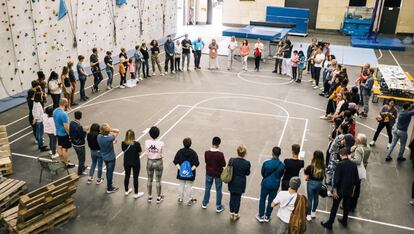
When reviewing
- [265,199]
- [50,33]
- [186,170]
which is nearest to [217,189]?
[186,170]

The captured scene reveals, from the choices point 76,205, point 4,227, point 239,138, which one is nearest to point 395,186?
point 239,138

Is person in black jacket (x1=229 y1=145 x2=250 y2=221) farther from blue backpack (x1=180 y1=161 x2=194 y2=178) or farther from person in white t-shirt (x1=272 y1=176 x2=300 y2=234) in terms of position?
person in white t-shirt (x1=272 y1=176 x2=300 y2=234)

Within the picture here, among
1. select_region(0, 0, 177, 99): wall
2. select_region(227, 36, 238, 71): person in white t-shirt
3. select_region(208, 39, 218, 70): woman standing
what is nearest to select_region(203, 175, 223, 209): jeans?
select_region(0, 0, 177, 99): wall

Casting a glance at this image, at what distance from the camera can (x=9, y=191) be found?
28.3 ft

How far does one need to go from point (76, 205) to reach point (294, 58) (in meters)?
13.5

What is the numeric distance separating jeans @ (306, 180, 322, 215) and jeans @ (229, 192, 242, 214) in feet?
4.99

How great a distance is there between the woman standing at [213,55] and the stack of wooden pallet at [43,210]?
13629 millimetres

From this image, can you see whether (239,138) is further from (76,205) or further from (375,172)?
(76,205)

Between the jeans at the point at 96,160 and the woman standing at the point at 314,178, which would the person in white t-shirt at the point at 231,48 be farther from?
the woman standing at the point at 314,178

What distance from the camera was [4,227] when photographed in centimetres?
804

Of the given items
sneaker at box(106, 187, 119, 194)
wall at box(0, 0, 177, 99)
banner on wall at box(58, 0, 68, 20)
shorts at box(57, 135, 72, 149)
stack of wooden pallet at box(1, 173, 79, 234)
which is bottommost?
sneaker at box(106, 187, 119, 194)

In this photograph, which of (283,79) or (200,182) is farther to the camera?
(283,79)

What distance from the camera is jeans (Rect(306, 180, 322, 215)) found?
27.2 feet

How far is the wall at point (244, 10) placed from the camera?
37469mm
